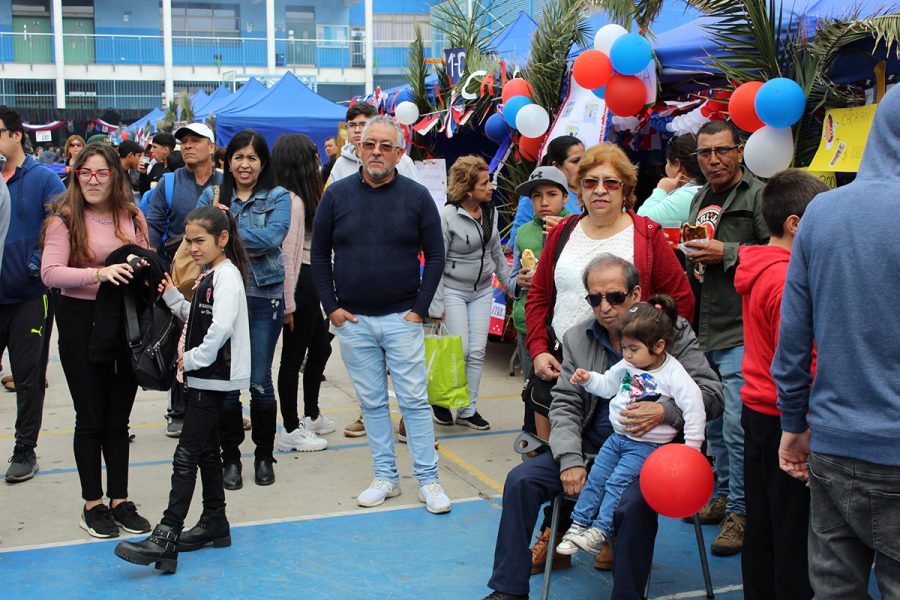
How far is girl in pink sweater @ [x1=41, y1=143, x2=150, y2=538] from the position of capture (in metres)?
4.53

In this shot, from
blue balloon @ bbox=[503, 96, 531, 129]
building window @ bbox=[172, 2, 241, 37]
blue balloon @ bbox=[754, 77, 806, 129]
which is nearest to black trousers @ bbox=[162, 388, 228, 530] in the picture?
blue balloon @ bbox=[754, 77, 806, 129]

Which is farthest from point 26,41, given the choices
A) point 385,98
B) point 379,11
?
point 385,98

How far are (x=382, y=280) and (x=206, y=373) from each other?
1.06 meters

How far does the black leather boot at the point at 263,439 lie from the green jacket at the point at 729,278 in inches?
96.2

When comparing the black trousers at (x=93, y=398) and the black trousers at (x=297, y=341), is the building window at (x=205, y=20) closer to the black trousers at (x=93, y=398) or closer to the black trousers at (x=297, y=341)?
the black trousers at (x=297, y=341)

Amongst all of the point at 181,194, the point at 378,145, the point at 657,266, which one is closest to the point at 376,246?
the point at 378,145

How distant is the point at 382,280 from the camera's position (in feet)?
16.2

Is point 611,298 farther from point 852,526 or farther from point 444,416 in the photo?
point 444,416

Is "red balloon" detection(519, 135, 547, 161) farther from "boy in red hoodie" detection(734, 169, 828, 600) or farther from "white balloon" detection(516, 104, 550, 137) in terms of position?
"boy in red hoodie" detection(734, 169, 828, 600)

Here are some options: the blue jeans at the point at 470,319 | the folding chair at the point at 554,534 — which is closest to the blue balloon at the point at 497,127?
the blue jeans at the point at 470,319

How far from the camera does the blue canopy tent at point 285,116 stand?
1956 cm

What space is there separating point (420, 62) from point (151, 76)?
1277 inches

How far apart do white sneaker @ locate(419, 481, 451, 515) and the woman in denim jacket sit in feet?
3.27

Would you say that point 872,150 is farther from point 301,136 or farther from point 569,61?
point 569,61
